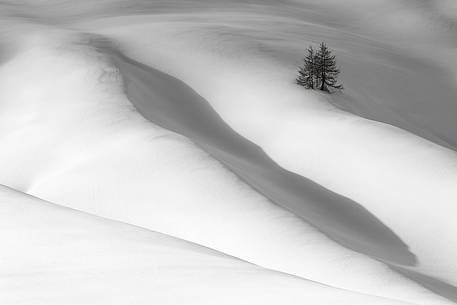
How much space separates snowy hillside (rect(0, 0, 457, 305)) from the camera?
9.99 ft

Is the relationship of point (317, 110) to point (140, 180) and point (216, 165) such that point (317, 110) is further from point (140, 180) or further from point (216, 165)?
point (140, 180)

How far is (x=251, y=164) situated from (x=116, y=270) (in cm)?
1783

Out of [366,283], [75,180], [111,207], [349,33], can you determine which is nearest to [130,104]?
[75,180]

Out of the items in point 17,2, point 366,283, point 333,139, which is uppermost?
point 17,2

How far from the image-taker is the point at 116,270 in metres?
2.92

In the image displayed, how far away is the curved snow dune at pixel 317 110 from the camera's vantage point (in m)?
18.7

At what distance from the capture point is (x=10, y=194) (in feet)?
13.4

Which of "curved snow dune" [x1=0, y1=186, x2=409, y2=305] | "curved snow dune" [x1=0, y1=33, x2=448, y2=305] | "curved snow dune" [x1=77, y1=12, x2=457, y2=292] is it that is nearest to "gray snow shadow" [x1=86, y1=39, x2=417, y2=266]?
"curved snow dune" [x1=77, y1=12, x2=457, y2=292]

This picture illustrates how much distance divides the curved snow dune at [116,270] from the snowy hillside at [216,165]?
0.01 meters

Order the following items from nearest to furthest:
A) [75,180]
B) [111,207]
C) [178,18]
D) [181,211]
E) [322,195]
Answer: [181,211]
[111,207]
[75,180]
[322,195]
[178,18]

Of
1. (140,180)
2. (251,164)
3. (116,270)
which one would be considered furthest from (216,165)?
(116,270)

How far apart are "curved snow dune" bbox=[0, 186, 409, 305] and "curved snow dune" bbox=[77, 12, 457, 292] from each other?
11983 mm

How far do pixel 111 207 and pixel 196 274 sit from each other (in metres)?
12.7

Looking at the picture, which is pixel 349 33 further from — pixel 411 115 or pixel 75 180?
pixel 75 180
